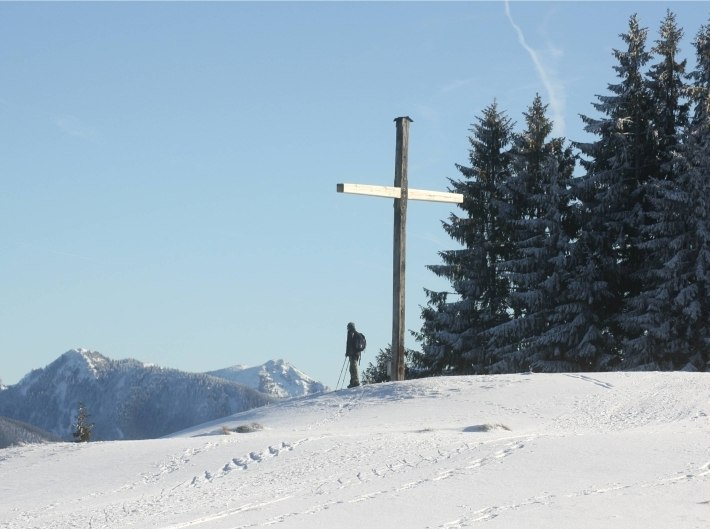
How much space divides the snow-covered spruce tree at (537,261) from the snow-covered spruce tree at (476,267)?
0.86 meters

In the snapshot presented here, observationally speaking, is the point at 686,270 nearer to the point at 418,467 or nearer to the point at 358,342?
the point at 358,342

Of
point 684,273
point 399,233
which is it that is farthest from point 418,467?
point 684,273

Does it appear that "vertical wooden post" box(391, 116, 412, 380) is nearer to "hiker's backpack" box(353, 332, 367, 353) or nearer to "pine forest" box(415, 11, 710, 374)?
"hiker's backpack" box(353, 332, 367, 353)

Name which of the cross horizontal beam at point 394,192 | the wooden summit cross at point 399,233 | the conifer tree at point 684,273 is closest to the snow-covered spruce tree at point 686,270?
the conifer tree at point 684,273

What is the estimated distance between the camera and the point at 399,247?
2194cm

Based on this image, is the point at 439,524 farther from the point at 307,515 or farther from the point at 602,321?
the point at 602,321

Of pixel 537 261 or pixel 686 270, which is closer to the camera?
pixel 686 270

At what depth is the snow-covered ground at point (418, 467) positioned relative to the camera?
10602mm

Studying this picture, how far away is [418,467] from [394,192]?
9719mm

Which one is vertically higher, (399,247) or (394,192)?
(394,192)

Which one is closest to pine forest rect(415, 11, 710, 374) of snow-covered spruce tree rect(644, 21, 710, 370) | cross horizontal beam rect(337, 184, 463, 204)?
snow-covered spruce tree rect(644, 21, 710, 370)

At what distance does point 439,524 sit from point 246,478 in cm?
400

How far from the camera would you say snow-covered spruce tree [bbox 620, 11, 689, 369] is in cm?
3166

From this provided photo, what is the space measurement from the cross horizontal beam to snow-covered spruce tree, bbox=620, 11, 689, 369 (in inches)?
439
